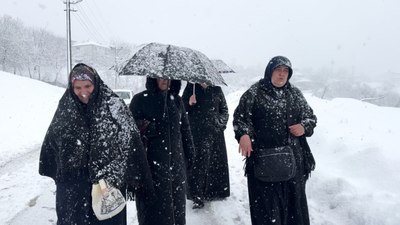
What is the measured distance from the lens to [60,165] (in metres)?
2.80

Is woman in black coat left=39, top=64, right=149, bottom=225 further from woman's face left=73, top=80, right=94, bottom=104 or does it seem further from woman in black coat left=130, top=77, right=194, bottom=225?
woman in black coat left=130, top=77, right=194, bottom=225

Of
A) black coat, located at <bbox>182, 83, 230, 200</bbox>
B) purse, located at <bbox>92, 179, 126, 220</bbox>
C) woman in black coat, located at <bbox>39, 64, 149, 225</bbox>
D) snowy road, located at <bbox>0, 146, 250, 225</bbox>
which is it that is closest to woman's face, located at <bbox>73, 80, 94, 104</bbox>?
woman in black coat, located at <bbox>39, 64, 149, 225</bbox>

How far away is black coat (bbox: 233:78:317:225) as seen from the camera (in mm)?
3580

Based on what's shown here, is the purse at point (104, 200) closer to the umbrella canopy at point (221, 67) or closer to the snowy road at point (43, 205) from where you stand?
the snowy road at point (43, 205)

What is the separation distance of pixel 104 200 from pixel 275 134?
5.67ft

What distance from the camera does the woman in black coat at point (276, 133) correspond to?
357 cm

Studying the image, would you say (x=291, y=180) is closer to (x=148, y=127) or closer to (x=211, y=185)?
(x=148, y=127)

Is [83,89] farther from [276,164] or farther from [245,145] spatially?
[276,164]

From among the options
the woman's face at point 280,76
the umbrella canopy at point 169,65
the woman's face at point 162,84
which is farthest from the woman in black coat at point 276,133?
the woman's face at point 162,84

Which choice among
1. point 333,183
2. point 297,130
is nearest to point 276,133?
point 297,130

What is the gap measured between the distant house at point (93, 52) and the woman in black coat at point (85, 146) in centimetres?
7490

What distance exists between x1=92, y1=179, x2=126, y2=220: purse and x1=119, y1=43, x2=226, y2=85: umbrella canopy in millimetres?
1031

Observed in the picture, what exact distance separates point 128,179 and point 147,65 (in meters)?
1.06

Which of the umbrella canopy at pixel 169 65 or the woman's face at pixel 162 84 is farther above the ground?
the umbrella canopy at pixel 169 65
